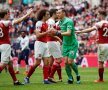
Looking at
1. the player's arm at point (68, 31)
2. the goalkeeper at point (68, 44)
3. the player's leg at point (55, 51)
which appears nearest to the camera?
the player's arm at point (68, 31)

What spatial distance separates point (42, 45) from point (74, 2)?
24.3 metres

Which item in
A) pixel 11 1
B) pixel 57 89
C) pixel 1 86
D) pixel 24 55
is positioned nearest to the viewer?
pixel 57 89

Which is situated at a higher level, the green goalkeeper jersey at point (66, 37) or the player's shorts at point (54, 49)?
the green goalkeeper jersey at point (66, 37)

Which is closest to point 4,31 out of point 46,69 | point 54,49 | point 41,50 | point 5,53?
point 5,53

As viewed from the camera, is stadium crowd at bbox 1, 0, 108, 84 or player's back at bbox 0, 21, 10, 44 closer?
player's back at bbox 0, 21, 10, 44

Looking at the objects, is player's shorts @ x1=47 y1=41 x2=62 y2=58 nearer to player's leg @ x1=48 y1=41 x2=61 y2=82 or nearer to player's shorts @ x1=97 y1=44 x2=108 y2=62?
player's leg @ x1=48 y1=41 x2=61 y2=82

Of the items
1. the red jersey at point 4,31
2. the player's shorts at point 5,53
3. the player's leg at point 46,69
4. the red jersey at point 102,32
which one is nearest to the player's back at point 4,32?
the red jersey at point 4,31

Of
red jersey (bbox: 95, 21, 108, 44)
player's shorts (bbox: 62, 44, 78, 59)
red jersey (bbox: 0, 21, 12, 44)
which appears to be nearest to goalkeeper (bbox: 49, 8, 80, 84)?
player's shorts (bbox: 62, 44, 78, 59)

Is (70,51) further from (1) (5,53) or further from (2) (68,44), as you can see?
(1) (5,53)

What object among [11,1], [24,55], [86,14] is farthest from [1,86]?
[11,1]

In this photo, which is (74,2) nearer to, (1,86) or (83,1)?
A: (83,1)

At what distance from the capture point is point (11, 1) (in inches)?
1796

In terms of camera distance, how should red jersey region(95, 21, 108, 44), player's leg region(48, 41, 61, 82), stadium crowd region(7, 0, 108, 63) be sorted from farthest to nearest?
stadium crowd region(7, 0, 108, 63)
player's leg region(48, 41, 61, 82)
red jersey region(95, 21, 108, 44)

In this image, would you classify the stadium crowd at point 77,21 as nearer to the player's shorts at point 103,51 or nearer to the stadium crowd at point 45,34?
the stadium crowd at point 45,34
